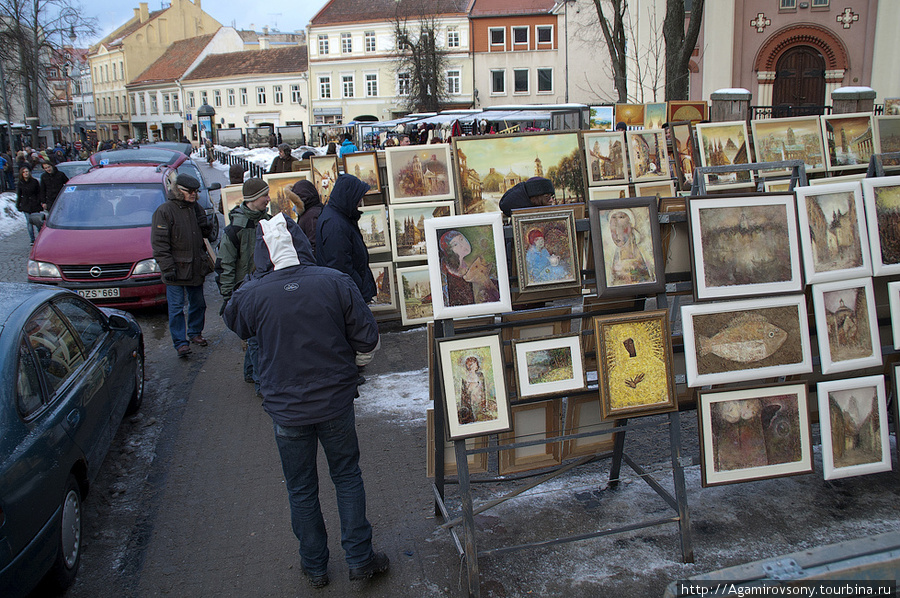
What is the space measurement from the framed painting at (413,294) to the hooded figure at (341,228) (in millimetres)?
1884

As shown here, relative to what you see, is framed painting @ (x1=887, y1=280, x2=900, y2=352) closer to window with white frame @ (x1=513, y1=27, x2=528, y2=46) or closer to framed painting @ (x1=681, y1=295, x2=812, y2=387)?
framed painting @ (x1=681, y1=295, x2=812, y2=387)

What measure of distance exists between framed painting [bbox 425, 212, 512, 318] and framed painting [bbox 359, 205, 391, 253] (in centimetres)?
470

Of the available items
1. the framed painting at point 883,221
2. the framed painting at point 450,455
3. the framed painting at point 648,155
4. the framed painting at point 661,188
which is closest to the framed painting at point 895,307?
the framed painting at point 883,221

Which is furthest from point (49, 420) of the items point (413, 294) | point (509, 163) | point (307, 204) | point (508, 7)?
point (508, 7)

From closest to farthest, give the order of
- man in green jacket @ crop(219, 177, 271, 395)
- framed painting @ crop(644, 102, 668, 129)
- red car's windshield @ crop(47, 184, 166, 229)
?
man in green jacket @ crop(219, 177, 271, 395), red car's windshield @ crop(47, 184, 166, 229), framed painting @ crop(644, 102, 668, 129)

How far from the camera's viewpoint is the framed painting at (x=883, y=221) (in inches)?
141

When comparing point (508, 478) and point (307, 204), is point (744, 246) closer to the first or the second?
point (508, 478)

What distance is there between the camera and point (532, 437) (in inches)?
143

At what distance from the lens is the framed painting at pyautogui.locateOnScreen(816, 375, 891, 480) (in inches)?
141

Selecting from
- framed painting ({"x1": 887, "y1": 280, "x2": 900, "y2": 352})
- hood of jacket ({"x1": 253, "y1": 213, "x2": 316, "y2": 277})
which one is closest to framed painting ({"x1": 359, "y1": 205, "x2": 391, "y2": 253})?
hood of jacket ({"x1": 253, "y1": 213, "x2": 316, "y2": 277})

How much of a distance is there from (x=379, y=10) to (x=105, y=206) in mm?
49126

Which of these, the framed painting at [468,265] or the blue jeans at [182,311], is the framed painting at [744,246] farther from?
the blue jeans at [182,311]

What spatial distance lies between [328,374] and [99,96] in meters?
91.8

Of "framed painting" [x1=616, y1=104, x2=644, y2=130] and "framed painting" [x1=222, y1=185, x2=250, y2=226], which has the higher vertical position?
"framed painting" [x1=616, y1=104, x2=644, y2=130]
